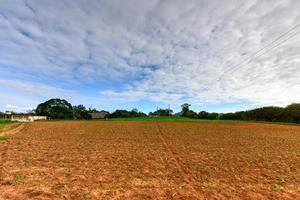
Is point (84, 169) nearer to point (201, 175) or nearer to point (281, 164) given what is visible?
point (201, 175)

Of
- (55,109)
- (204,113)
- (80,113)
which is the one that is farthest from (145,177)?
(80,113)

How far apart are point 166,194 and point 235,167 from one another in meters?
4.07

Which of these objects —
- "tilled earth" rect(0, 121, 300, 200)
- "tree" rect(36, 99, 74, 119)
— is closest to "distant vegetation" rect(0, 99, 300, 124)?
"tree" rect(36, 99, 74, 119)

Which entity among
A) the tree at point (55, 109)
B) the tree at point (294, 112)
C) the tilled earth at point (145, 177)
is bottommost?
the tilled earth at point (145, 177)

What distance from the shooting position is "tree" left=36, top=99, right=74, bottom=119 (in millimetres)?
92625

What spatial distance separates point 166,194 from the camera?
5.21m

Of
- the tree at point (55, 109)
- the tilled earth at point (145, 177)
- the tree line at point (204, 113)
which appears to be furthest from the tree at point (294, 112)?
the tree at point (55, 109)

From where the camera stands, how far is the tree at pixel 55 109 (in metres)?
92.6

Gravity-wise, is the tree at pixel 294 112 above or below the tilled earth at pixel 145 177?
above

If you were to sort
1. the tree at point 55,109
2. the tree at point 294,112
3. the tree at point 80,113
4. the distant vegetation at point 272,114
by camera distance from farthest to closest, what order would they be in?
the tree at point 80,113, the tree at point 55,109, the distant vegetation at point 272,114, the tree at point 294,112

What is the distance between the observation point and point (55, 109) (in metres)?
93.9

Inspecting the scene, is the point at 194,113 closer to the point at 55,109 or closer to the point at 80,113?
the point at 80,113

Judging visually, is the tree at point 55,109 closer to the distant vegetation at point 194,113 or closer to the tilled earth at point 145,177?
the distant vegetation at point 194,113

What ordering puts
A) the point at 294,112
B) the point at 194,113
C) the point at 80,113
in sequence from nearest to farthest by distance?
the point at 294,112 → the point at 194,113 → the point at 80,113
